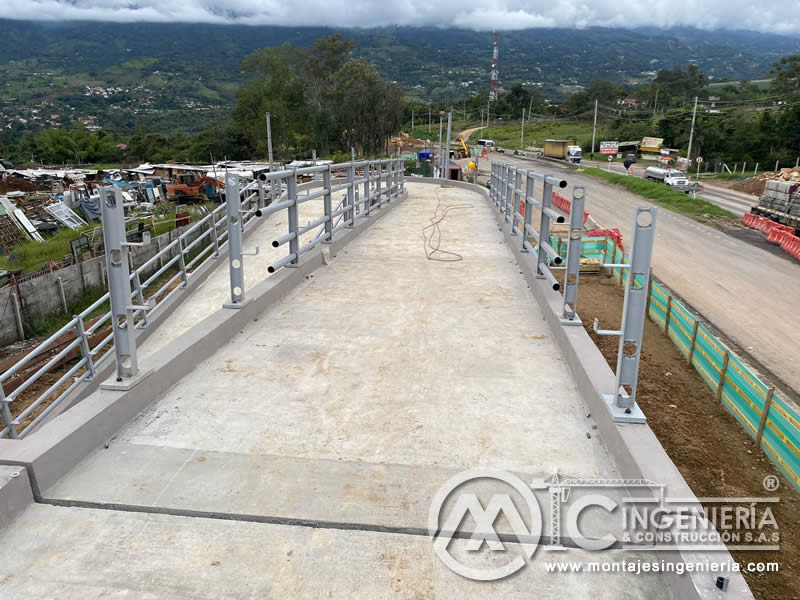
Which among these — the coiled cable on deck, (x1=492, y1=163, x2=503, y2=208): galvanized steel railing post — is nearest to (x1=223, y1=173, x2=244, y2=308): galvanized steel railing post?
the coiled cable on deck

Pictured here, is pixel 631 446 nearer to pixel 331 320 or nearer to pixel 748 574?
pixel 748 574

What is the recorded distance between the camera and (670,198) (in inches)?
1533

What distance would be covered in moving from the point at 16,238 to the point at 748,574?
35.2 metres

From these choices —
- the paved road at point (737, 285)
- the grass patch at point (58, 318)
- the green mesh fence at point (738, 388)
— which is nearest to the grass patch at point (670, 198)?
the paved road at point (737, 285)

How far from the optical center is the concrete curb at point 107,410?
311 centimetres

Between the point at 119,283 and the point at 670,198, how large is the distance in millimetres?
40901

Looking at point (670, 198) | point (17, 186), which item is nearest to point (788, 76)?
point (670, 198)

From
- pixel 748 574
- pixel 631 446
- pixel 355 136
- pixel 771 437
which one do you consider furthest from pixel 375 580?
pixel 355 136

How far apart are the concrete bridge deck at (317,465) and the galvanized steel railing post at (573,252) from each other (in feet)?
1.08

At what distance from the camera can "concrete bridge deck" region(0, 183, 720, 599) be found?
8.42 ft

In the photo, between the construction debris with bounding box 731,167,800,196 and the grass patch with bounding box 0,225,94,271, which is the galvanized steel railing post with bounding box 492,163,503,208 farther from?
the construction debris with bounding box 731,167,800,196

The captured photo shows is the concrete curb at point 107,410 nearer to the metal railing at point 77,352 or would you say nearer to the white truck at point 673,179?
the metal railing at point 77,352

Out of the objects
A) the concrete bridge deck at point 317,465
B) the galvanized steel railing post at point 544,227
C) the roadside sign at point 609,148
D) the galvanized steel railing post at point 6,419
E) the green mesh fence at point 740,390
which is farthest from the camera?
the roadside sign at point 609,148

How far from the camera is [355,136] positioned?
246ft
